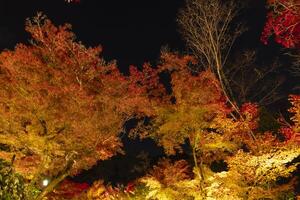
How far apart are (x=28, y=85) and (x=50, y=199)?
5446 mm

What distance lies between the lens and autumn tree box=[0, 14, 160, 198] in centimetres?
1121

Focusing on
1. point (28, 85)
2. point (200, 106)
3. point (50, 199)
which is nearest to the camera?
point (28, 85)

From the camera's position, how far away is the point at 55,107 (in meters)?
11.4

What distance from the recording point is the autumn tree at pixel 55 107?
441 inches

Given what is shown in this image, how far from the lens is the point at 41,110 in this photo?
444 inches

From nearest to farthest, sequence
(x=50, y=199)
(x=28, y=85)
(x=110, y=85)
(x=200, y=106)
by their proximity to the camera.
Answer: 1. (x=28, y=85)
2. (x=110, y=85)
3. (x=200, y=106)
4. (x=50, y=199)

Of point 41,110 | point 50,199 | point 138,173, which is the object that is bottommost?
point 50,199

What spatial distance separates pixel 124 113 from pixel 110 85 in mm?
1179

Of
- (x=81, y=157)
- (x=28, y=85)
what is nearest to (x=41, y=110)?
(x=28, y=85)

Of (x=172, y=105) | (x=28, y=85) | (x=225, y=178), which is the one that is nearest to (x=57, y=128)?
(x=28, y=85)

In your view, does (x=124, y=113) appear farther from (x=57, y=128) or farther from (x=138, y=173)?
(x=138, y=173)

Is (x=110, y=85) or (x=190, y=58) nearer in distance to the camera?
(x=110, y=85)

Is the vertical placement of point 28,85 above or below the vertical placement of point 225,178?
above

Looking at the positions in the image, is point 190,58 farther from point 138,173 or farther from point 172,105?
point 138,173
